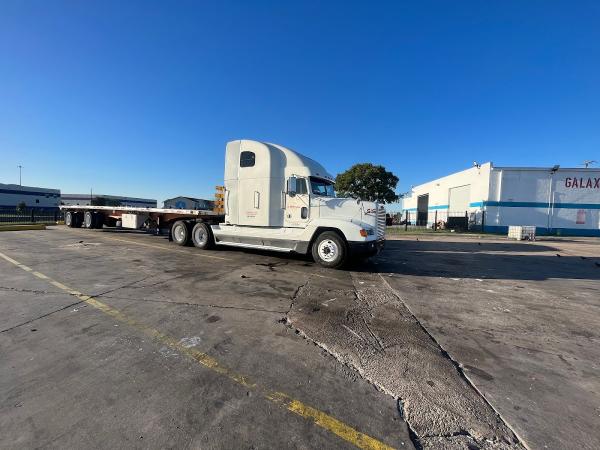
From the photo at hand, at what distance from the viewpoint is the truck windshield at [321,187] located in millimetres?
9188

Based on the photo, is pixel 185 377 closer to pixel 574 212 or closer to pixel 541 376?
pixel 541 376

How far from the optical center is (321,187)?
9469 mm

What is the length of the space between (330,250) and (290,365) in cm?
555

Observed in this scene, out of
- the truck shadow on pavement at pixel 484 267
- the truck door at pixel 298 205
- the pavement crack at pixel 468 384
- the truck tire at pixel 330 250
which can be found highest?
the truck door at pixel 298 205

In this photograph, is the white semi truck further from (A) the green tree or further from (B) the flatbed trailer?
(A) the green tree

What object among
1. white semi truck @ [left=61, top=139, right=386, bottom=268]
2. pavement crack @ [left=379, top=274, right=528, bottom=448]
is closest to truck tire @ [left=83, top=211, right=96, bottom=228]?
white semi truck @ [left=61, top=139, right=386, bottom=268]

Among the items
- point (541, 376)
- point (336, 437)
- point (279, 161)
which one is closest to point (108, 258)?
point (279, 161)

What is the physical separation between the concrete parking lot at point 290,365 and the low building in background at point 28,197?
81.5 meters

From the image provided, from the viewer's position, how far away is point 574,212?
28906 millimetres

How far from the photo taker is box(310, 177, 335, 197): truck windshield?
919 cm

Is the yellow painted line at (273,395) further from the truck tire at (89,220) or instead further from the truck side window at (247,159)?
the truck tire at (89,220)

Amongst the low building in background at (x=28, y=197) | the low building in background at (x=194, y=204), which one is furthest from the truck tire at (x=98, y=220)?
the low building in background at (x=28, y=197)

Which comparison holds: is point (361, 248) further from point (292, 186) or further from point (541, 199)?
point (541, 199)

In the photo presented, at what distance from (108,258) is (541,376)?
1032 cm
